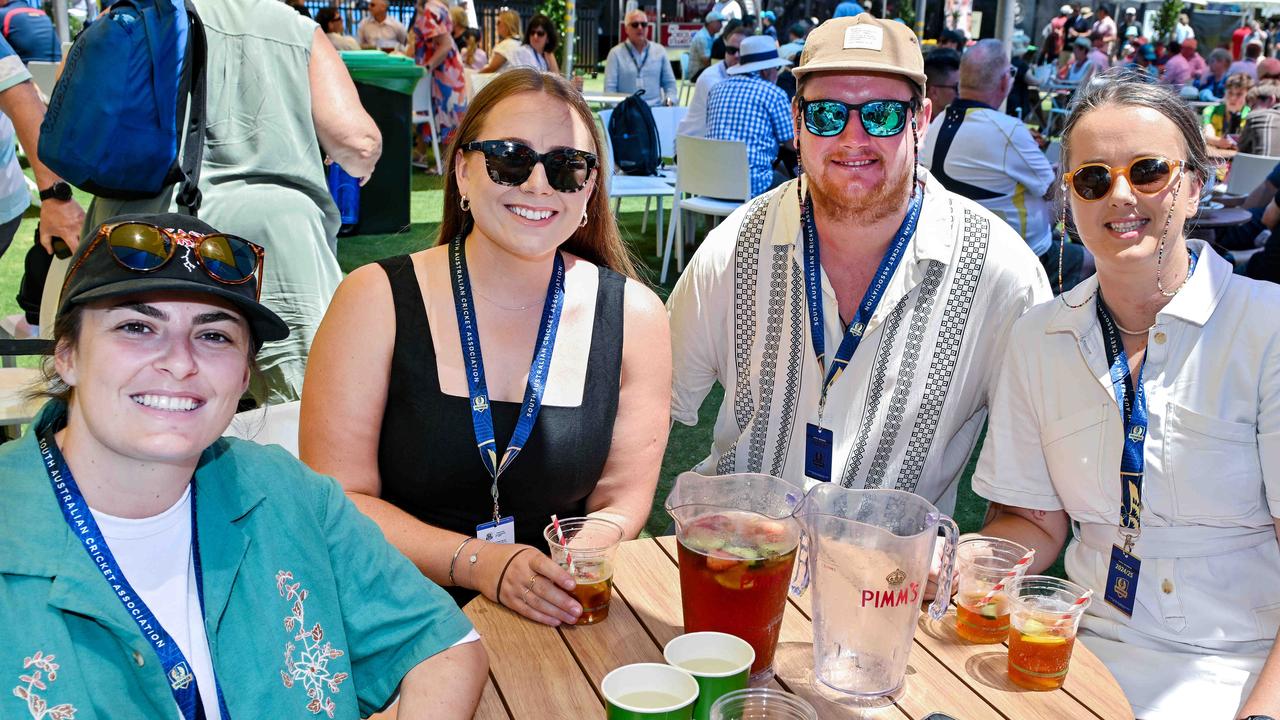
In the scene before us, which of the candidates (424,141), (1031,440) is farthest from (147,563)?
(424,141)

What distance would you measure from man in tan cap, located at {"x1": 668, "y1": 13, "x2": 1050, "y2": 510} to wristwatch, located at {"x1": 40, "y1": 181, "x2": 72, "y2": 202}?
2.14 meters

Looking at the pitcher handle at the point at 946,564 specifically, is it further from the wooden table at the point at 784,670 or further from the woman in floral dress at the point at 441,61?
the woman in floral dress at the point at 441,61

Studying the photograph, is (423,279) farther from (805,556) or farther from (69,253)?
(69,253)

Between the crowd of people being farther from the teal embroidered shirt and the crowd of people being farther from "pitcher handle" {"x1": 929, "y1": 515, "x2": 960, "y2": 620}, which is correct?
"pitcher handle" {"x1": 929, "y1": 515, "x2": 960, "y2": 620}

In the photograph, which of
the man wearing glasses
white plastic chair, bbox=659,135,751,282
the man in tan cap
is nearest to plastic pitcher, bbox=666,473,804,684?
the man in tan cap

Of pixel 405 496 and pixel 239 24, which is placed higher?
pixel 239 24

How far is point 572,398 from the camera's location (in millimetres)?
2180

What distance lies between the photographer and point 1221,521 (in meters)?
1.94

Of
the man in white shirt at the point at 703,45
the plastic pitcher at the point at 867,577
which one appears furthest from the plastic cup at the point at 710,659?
the man in white shirt at the point at 703,45

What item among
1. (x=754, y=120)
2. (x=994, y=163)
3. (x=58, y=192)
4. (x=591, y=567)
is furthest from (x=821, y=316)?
(x=754, y=120)

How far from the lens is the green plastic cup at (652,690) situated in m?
1.21

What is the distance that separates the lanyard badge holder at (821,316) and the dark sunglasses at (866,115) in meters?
0.19

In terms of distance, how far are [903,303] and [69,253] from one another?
2.50 meters

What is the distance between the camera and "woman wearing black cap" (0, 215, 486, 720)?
1.24 meters
